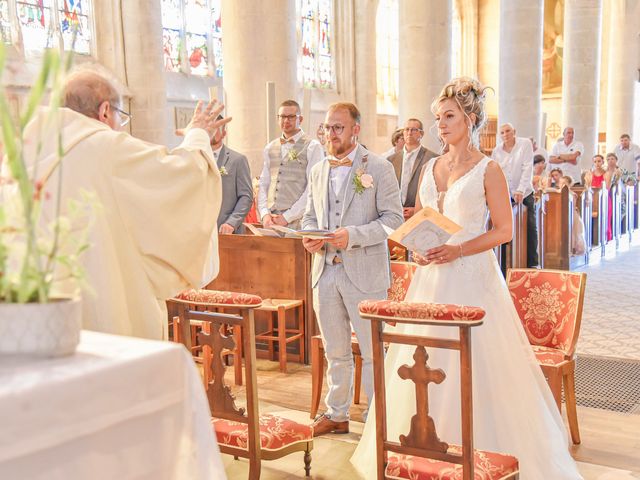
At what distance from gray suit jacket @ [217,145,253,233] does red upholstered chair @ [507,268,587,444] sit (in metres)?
2.43

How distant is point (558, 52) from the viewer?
25828mm

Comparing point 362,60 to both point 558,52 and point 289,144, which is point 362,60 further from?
point 289,144

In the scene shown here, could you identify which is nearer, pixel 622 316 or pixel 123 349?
pixel 123 349

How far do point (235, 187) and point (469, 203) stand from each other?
2.67 meters

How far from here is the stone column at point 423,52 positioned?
959cm

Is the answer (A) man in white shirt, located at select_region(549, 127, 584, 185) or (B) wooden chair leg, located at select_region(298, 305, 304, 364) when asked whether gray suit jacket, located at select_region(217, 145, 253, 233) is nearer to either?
(B) wooden chair leg, located at select_region(298, 305, 304, 364)

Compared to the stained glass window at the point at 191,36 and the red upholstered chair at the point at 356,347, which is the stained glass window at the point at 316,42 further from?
the red upholstered chair at the point at 356,347

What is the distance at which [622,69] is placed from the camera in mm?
21531

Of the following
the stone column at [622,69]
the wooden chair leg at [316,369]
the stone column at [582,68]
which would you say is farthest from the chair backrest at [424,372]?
the stone column at [622,69]

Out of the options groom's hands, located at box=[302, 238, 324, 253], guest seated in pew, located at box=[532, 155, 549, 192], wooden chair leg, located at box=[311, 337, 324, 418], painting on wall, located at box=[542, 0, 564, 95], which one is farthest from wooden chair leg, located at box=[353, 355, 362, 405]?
painting on wall, located at box=[542, 0, 564, 95]

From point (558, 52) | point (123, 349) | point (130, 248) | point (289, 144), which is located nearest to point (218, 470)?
point (123, 349)

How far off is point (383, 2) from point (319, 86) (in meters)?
4.35

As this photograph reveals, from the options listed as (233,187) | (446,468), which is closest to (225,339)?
(446,468)

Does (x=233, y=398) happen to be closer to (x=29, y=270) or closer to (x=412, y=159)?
(x=29, y=270)
